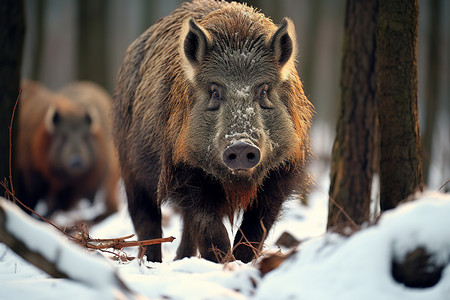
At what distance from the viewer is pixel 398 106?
3.93 m

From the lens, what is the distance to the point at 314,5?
15.9 meters

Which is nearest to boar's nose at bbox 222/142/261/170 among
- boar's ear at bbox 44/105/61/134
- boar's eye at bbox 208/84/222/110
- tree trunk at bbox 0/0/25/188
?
boar's eye at bbox 208/84/222/110

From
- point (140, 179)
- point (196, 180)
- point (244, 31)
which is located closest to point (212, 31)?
point (244, 31)

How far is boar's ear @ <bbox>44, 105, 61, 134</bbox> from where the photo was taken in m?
8.77

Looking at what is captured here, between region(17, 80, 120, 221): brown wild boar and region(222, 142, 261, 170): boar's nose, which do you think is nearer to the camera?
region(222, 142, 261, 170): boar's nose

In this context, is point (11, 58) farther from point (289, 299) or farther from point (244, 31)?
point (289, 299)

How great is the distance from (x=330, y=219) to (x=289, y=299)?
237 cm

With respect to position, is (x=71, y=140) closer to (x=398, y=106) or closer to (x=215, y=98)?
(x=215, y=98)

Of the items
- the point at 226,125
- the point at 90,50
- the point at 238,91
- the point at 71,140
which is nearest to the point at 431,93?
the point at 238,91

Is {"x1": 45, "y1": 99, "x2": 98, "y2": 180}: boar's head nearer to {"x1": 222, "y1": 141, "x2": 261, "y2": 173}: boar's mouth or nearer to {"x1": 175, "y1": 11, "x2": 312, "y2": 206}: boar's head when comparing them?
{"x1": 175, "y1": 11, "x2": 312, "y2": 206}: boar's head

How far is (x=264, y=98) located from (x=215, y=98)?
1.29 ft

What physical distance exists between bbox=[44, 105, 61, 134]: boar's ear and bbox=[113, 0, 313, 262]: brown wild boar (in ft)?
15.4

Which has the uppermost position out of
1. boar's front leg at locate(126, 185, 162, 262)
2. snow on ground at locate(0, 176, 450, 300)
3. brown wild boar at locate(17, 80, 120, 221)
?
snow on ground at locate(0, 176, 450, 300)

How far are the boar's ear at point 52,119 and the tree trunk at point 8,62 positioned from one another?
11.5ft
